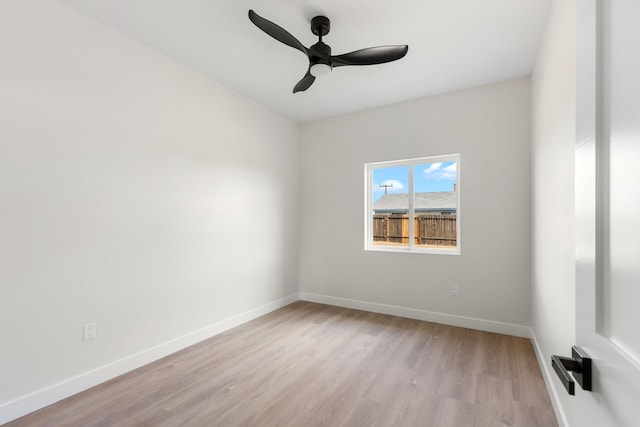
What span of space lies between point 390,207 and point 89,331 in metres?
3.37

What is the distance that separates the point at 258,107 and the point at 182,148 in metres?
1.32

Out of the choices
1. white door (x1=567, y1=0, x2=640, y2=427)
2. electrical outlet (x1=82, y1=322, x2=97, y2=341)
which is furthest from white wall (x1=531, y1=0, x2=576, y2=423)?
electrical outlet (x1=82, y1=322, x2=97, y2=341)

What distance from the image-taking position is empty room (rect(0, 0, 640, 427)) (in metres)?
0.71

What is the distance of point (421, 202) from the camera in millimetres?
3738

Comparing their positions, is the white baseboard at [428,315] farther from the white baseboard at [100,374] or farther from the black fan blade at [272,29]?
the black fan blade at [272,29]

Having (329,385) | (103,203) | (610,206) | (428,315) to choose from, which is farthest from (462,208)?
(103,203)

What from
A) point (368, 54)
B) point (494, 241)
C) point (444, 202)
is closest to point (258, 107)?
point (368, 54)

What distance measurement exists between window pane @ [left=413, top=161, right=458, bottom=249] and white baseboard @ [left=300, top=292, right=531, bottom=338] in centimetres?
82

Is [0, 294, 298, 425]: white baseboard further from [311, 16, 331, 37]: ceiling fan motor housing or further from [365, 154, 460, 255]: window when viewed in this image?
[311, 16, 331, 37]: ceiling fan motor housing

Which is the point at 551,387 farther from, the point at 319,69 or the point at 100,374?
the point at 100,374

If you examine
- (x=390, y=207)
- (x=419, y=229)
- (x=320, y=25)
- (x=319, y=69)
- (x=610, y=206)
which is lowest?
(x=419, y=229)

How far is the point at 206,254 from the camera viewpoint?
3.04 metres

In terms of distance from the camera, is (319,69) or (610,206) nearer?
(610,206)

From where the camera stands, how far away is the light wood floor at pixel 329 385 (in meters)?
1.83
